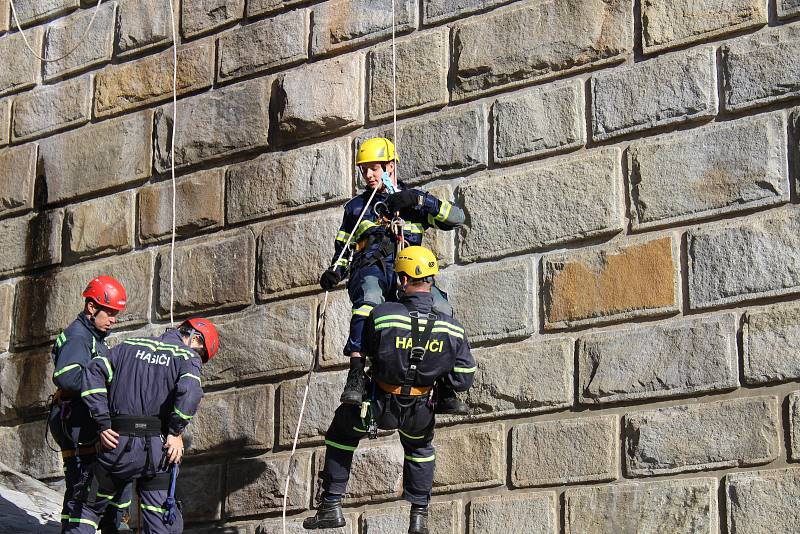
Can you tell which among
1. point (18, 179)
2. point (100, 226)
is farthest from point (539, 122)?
point (18, 179)

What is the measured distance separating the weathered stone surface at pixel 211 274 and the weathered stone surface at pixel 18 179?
5.50 feet

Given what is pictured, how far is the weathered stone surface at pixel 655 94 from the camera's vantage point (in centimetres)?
870

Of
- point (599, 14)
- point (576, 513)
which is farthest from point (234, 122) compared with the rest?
point (576, 513)

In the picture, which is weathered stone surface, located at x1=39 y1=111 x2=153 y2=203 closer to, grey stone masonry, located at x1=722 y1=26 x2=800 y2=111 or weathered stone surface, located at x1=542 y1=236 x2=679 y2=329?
weathered stone surface, located at x1=542 y1=236 x2=679 y2=329

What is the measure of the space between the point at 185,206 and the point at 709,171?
4086 mm

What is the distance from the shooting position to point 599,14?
919 centimetres

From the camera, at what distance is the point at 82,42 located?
12.0m

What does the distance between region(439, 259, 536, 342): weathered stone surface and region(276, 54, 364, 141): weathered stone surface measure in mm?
1531

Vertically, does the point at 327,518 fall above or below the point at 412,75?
below

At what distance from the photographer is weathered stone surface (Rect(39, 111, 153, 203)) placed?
1133 centimetres

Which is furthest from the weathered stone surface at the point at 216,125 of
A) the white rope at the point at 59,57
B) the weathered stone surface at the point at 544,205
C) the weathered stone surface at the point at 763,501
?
the weathered stone surface at the point at 763,501

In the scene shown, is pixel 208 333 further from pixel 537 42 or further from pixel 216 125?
pixel 537 42

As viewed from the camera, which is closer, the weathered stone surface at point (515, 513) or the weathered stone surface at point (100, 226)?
the weathered stone surface at point (515, 513)

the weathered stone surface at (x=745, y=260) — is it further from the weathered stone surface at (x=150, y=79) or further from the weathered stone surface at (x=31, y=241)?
the weathered stone surface at (x=31, y=241)
